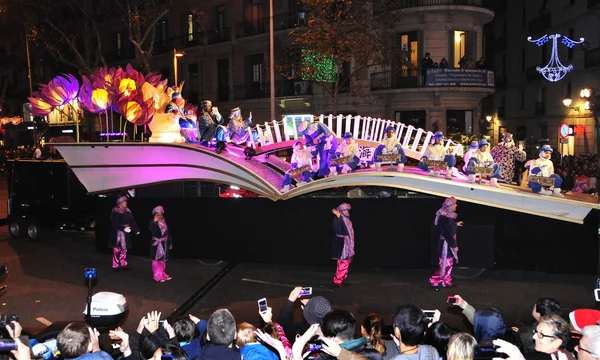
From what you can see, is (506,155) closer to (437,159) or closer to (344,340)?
(437,159)

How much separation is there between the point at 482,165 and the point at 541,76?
26622mm

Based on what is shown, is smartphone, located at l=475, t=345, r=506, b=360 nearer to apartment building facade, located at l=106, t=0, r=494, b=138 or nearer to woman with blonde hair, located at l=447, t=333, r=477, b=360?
woman with blonde hair, located at l=447, t=333, r=477, b=360

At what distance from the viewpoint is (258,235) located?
13.2 meters

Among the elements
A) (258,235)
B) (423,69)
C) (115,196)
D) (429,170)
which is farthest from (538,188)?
(423,69)

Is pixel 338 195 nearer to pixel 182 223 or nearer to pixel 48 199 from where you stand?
pixel 182 223

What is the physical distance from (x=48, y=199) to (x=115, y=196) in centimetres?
311

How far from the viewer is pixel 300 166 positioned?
12844 mm

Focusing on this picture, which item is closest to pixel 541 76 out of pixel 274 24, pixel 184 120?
pixel 274 24

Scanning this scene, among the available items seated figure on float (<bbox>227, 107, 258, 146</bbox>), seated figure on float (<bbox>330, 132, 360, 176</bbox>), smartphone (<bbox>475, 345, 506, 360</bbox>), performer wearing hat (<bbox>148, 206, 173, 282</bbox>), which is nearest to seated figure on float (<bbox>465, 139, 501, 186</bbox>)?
seated figure on float (<bbox>330, 132, 360, 176</bbox>)

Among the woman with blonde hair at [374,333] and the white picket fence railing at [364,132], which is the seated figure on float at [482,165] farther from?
the woman with blonde hair at [374,333]

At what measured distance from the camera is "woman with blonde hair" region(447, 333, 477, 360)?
413 cm

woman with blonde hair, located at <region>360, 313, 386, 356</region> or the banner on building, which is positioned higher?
the banner on building

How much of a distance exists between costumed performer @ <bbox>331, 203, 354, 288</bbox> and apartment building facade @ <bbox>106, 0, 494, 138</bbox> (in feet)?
48.2

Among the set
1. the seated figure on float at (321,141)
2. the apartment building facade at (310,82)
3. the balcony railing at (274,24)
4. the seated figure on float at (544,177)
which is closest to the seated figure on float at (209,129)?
the seated figure on float at (321,141)
